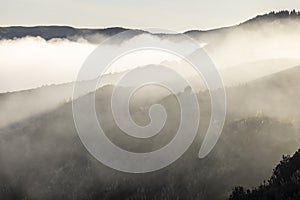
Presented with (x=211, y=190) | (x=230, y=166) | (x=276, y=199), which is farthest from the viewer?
(x=230, y=166)

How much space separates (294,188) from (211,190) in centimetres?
10936

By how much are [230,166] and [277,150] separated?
18.4 meters

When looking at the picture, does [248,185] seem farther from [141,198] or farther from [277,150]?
[141,198]

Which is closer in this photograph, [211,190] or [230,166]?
[211,190]

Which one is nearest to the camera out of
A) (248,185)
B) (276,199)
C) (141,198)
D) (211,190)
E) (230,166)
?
(276,199)

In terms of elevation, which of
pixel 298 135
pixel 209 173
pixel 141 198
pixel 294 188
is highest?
pixel 294 188

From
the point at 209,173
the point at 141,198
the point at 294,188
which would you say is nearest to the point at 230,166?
the point at 209,173

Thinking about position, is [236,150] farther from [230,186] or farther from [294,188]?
[294,188]

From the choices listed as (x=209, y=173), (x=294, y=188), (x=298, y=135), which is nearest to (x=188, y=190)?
(x=209, y=173)

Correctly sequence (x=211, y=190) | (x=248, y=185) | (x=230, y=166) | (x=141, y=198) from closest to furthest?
(x=248, y=185), (x=211, y=190), (x=230, y=166), (x=141, y=198)

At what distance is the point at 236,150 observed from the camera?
192 m

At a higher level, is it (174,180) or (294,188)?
(294,188)

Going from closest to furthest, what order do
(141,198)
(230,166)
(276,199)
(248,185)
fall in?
1. (276,199)
2. (248,185)
3. (230,166)
4. (141,198)

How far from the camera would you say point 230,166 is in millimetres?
Answer: 181125
